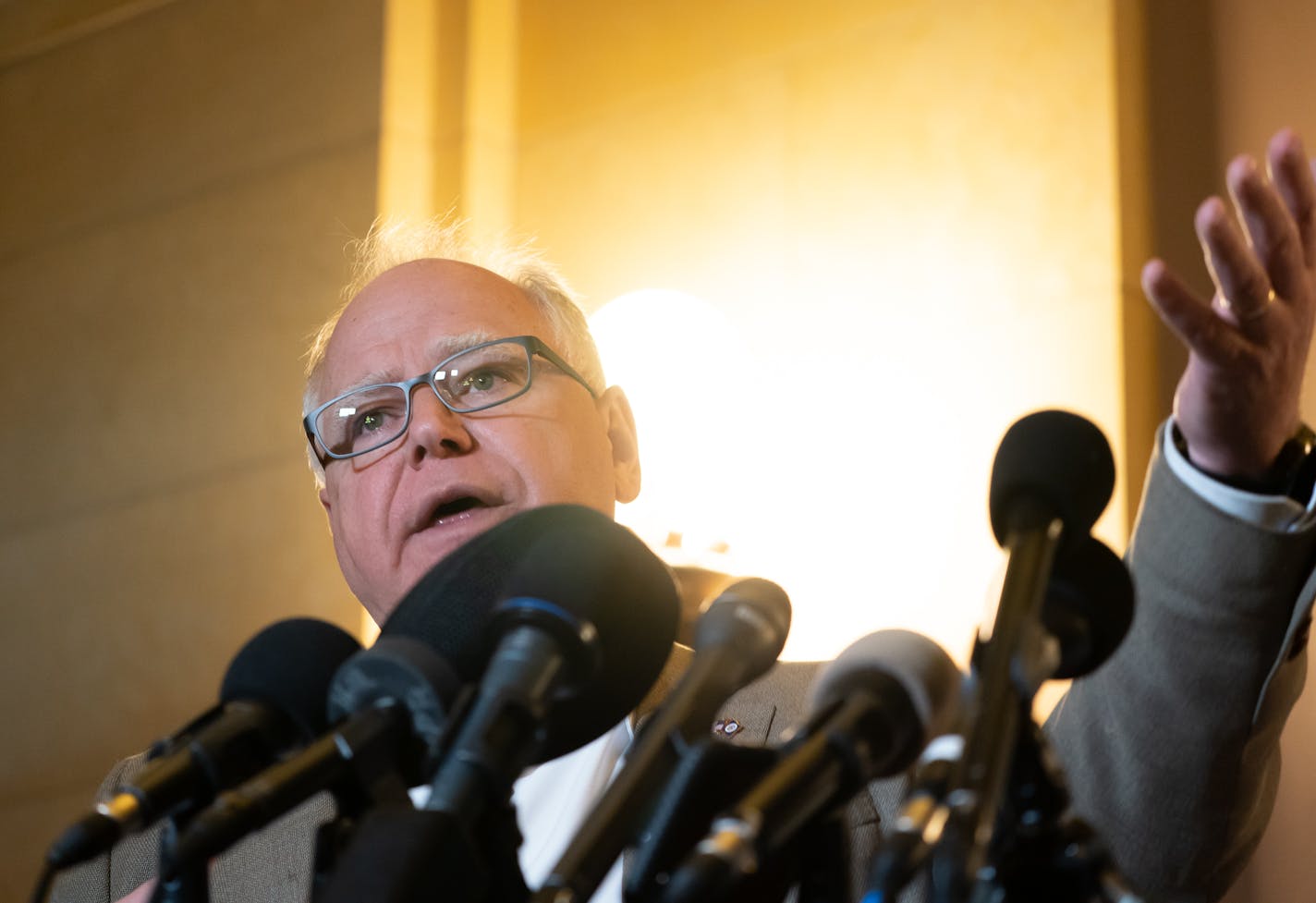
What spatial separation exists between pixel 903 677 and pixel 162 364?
3.72 m

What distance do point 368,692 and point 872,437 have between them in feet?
7.61

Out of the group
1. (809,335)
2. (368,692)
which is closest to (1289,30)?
(809,335)

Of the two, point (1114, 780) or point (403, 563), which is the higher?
point (403, 563)

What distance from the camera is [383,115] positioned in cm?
433

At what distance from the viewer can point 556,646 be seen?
1167 millimetres

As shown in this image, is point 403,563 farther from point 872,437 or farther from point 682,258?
point 682,258

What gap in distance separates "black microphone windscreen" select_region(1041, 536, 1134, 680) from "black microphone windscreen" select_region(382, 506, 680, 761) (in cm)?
28

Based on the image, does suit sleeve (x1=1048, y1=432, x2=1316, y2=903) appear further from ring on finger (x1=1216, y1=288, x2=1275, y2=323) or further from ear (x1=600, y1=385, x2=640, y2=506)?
ear (x1=600, y1=385, x2=640, y2=506)

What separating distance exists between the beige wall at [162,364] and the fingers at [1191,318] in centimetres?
293

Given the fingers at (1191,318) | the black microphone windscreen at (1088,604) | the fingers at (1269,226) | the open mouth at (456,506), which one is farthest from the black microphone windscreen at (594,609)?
the open mouth at (456,506)

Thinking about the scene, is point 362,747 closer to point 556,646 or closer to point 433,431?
point 556,646

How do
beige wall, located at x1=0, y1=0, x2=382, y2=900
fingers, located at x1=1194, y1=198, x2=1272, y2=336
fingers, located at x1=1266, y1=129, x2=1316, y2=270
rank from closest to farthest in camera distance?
fingers, located at x1=1194, y1=198, x2=1272, y2=336 → fingers, located at x1=1266, y1=129, x2=1316, y2=270 → beige wall, located at x1=0, y1=0, x2=382, y2=900

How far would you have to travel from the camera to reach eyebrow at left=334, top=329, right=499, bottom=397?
2373mm

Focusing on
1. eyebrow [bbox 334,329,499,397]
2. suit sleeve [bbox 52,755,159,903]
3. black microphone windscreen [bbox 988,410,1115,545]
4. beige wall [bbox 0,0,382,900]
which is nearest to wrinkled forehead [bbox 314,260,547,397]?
eyebrow [bbox 334,329,499,397]
